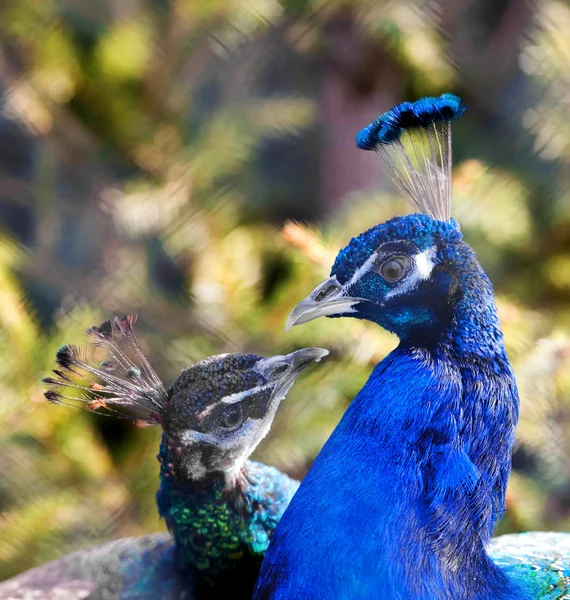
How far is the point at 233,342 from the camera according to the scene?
132cm

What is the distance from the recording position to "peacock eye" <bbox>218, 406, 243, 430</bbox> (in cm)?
76

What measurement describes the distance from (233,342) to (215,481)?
55 centimetres

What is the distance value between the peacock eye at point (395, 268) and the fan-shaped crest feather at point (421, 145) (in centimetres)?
9

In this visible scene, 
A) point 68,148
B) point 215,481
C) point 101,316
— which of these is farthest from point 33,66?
point 215,481

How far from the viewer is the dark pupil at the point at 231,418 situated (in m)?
0.76

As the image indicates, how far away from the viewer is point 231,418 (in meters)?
0.76

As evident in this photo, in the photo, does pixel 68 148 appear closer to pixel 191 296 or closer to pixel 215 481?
pixel 191 296

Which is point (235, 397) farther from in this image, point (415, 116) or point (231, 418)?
point (415, 116)

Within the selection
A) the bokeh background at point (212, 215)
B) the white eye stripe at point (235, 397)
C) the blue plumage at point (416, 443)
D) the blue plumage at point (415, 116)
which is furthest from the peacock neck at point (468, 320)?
the bokeh background at point (212, 215)

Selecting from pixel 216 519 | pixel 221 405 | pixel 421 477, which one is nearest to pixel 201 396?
pixel 221 405

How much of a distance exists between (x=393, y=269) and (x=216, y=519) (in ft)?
1.20

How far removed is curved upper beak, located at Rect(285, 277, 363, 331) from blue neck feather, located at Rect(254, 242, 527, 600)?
0.20 ft

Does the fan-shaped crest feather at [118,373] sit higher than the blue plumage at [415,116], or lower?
lower

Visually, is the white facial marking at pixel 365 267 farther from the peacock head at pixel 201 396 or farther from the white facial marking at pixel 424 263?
the peacock head at pixel 201 396
